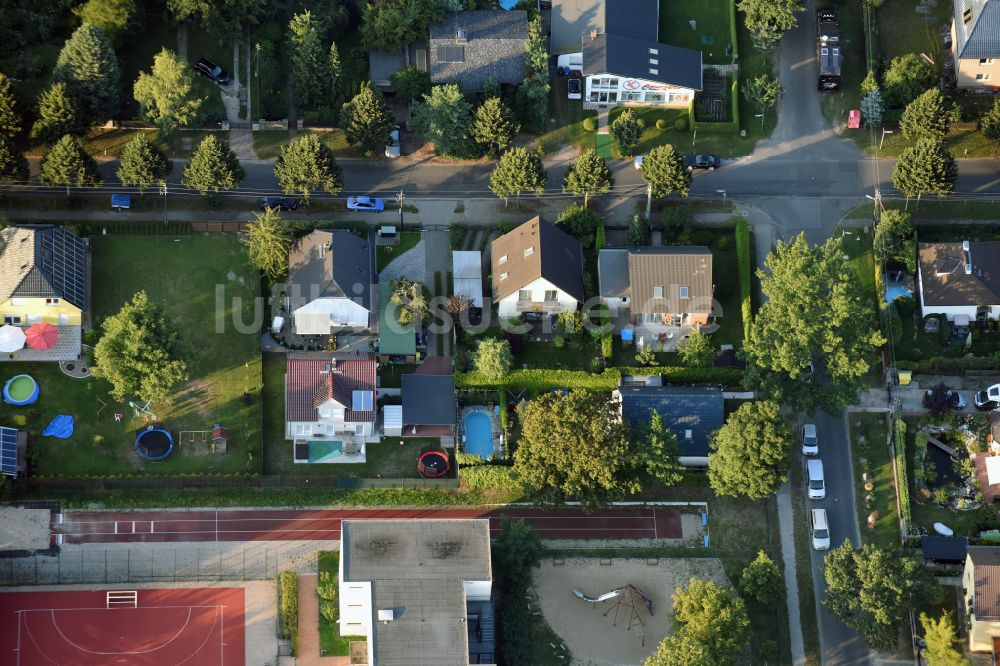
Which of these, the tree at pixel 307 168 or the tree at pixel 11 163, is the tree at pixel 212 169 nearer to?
the tree at pixel 307 168

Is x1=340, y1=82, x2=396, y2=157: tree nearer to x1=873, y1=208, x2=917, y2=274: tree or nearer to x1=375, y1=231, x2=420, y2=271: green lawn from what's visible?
x1=375, y1=231, x2=420, y2=271: green lawn

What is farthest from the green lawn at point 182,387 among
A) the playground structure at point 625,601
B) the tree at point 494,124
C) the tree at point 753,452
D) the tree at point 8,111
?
the tree at point 753,452

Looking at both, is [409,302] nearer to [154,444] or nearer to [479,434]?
[479,434]

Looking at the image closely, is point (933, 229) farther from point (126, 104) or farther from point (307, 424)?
point (126, 104)

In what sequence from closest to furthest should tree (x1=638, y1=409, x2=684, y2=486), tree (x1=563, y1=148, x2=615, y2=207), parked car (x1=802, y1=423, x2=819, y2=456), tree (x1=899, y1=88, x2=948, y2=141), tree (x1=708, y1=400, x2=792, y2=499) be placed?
1. tree (x1=708, y1=400, x2=792, y2=499)
2. tree (x1=638, y1=409, x2=684, y2=486)
3. parked car (x1=802, y1=423, x2=819, y2=456)
4. tree (x1=563, y1=148, x2=615, y2=207)
5. tree (x1=899, y1=88, x2=948, y2=141)

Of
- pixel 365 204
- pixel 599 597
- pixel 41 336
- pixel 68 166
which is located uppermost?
pixel 68 166

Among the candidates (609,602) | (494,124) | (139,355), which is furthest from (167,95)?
(609,602)

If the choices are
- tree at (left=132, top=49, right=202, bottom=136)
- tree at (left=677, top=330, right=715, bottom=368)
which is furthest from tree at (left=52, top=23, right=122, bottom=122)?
tree at (left=677, top=330, right=715, bottom=368)
